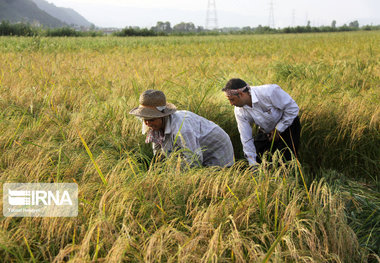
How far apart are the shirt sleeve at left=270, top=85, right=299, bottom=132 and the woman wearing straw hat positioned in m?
0.64

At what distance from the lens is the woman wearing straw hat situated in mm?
2225

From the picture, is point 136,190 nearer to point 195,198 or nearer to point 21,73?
point 195,198

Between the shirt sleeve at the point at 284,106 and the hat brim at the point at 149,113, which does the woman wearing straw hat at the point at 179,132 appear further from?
the shirt sleeve at the point at 284,106

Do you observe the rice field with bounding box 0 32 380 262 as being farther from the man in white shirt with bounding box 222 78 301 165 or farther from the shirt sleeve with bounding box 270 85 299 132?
the shirt sleeve with bounding box 270 85 299 132

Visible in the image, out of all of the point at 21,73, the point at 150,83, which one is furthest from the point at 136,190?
the point at 21,73

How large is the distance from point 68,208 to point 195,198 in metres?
0.70

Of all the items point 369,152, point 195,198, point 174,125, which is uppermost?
point 174,125

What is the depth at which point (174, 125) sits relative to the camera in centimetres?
232

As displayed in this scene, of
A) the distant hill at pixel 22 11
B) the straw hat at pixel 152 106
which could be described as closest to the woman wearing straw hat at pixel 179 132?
the straw hat at pixel 152 106

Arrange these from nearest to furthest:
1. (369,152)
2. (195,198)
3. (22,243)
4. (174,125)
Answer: (22,243)
(195,198)
(174,125)
(369,152)

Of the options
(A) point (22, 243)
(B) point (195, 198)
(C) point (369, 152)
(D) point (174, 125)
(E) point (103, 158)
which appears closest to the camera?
(A) point (22, 243)

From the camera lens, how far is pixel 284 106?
2990 mm

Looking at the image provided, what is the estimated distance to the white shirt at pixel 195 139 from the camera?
228 centimetres

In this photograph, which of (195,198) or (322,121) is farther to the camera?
(322,121)
